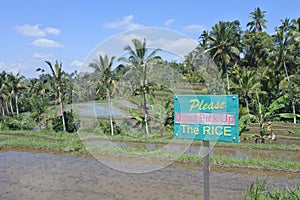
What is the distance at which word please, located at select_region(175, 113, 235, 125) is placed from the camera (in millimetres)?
3559

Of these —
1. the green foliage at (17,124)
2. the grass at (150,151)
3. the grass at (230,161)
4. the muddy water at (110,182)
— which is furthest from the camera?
the green foliage at (17,124)

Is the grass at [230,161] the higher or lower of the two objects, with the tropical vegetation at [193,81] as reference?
lower

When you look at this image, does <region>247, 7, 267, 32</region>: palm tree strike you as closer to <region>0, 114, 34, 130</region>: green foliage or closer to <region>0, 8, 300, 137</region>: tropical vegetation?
<region>0, 8, 300, 137</region>: tropical vegetation

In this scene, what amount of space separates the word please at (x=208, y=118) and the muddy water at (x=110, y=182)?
318 cm

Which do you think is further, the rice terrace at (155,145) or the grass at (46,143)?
the grass at (46,143)

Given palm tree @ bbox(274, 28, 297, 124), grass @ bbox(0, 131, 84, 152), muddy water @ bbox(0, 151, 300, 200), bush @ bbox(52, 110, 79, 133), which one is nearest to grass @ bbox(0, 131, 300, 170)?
grass @ bbox(0, 131, 84, 152)

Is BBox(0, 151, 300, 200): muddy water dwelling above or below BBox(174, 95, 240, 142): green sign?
below

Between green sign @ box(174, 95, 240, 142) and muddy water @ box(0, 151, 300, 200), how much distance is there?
10.3ft

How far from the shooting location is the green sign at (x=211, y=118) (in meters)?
3.55

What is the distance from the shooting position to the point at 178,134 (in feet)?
12.5

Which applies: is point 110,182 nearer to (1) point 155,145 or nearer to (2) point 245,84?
(1) point 155,145

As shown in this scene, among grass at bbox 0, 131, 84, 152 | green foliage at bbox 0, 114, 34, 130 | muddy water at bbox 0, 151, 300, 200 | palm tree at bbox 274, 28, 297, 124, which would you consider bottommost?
muddy water at bbox 0, 151, 300, 200

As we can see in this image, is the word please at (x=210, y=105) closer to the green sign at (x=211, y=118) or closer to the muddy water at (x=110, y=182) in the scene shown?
the green sign at (x=211, y=118)

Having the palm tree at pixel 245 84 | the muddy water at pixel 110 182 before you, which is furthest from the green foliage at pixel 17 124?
the palm tree at pixel 245 84
